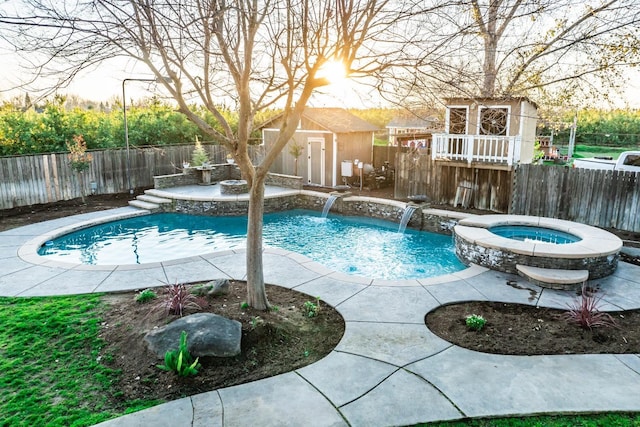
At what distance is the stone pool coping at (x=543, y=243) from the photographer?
7586mm

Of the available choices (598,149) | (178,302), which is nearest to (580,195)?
(178,302)

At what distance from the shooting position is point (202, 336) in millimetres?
4652

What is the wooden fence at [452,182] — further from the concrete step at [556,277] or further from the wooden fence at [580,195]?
the concrete step at [556,277]

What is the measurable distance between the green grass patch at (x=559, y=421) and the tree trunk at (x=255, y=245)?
2661mm

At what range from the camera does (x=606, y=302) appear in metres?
6.52

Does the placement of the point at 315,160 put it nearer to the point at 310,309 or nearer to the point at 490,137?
the point at 490,137

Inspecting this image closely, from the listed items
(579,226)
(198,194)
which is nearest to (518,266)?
(579,226)

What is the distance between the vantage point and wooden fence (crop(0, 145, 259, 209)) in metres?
12.8

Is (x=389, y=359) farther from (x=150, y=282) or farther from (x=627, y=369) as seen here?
(x=150, y=282)

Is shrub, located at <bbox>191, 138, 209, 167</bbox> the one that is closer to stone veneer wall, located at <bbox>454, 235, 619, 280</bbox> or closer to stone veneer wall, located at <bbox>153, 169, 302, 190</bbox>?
stone veneer wall, located at <bbox>153, 169, 302, 190</bbox>

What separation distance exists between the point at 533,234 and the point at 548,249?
2.06m

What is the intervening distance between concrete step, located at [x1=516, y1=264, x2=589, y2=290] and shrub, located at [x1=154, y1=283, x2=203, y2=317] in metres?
5.46

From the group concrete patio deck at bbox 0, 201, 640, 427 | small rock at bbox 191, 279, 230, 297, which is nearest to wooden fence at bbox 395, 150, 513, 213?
concrete patio deck at bbox 0, 201, 640, 427

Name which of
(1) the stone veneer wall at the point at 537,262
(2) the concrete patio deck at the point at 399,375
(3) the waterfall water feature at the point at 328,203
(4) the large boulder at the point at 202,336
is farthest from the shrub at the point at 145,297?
(3) the waterfall water feature at the point at 328,203
